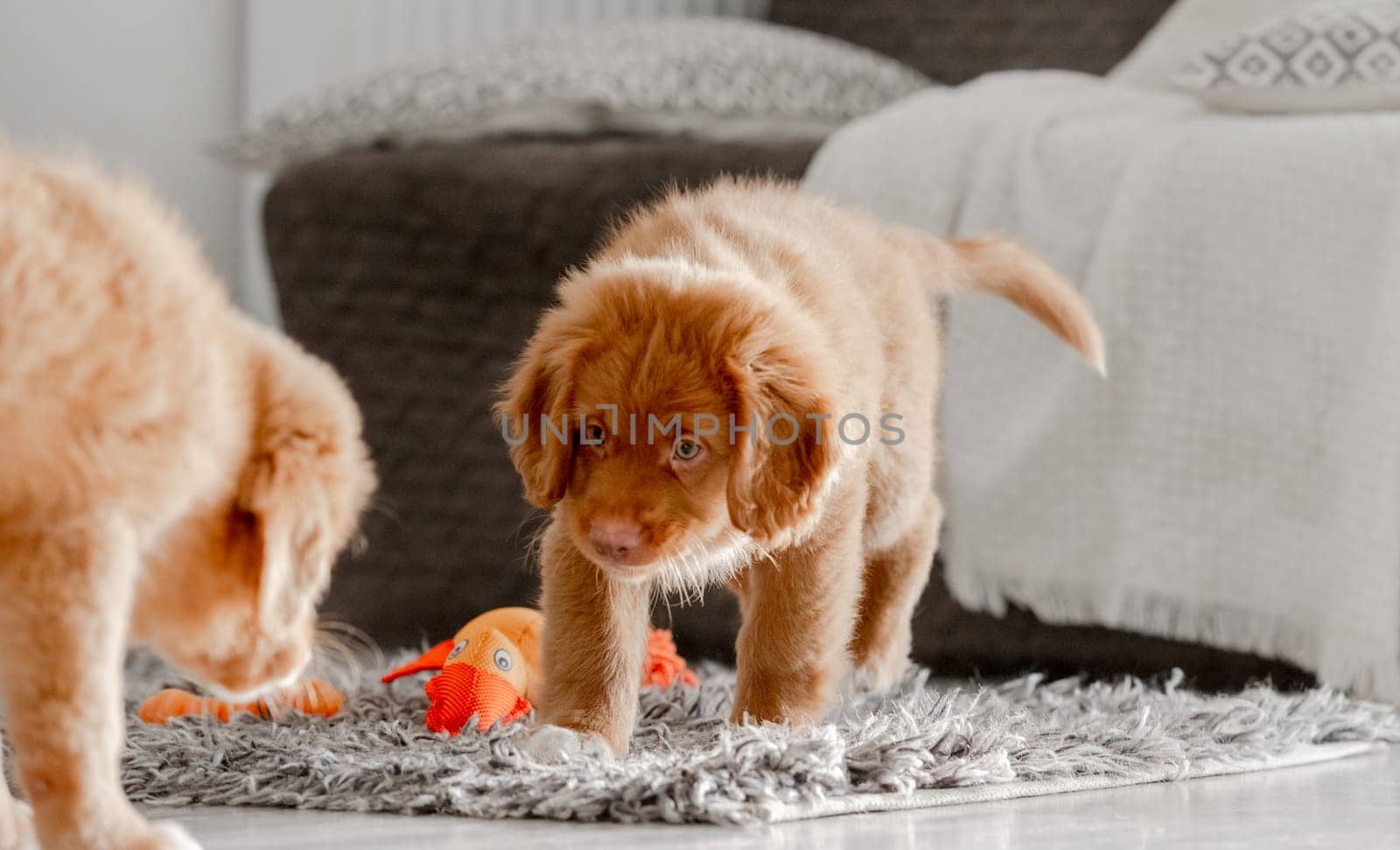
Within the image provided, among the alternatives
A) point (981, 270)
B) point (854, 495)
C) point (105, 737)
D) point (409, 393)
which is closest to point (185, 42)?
point (409, 393)

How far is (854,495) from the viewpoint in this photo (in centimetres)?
179

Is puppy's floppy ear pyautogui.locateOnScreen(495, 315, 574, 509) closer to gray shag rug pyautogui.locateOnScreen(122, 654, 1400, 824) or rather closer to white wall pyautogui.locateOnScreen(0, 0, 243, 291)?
gray shag rug pyautogui.locateOnScreen(122, 654, 1400, 824)

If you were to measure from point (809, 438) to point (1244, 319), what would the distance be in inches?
44.5

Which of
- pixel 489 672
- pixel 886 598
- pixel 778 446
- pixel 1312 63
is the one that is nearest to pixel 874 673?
pixel 886 598

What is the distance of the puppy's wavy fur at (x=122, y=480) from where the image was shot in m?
1.22

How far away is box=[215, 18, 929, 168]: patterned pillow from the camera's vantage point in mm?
3219

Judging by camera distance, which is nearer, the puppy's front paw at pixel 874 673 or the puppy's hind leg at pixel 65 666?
→ the puppy's hind leg at pixel 65 666

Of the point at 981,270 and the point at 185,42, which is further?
the point at 185,42

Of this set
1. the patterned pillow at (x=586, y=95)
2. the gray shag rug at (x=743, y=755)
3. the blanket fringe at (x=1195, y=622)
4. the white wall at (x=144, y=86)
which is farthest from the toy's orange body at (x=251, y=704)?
the white wall at (x=144, y=86)

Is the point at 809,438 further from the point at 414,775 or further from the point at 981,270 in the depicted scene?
the point at 981,270

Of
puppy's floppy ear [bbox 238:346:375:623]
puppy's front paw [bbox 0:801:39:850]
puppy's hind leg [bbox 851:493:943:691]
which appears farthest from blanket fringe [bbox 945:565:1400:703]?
puppy's front paw [bbox 0:801:39:850]

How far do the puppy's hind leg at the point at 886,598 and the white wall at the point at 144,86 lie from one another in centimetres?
244

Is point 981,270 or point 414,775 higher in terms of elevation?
point 981,270

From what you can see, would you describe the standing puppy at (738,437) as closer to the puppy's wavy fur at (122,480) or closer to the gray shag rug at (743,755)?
the gray shag rug at (743,755)
